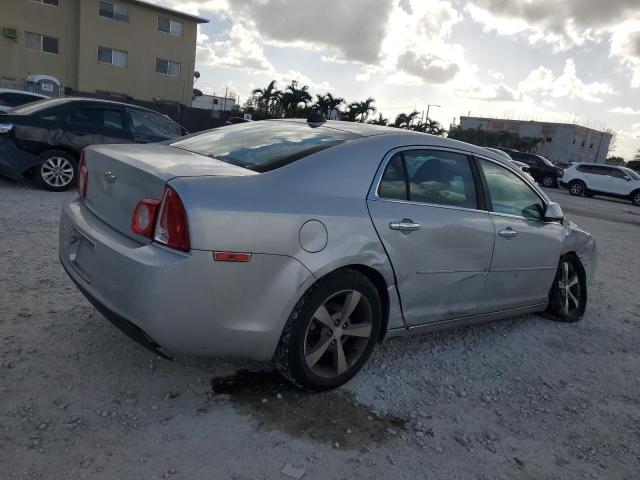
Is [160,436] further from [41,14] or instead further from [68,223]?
[41,14]

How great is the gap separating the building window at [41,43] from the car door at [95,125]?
2704 centimetres

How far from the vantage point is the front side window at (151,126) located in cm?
883

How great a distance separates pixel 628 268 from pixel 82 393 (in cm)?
774

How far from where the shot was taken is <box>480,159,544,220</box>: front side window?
3.92 metres

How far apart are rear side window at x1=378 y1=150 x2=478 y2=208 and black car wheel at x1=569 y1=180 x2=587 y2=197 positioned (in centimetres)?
2371

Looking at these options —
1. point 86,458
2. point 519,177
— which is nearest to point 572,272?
point 519,177

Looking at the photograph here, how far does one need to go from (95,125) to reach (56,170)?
0.93 m

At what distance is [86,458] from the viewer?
232 cm

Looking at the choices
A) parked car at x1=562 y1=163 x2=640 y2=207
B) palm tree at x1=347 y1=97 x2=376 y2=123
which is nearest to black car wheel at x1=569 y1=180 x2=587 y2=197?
parked car at x1=562 y1=163 x2=640 y2=207

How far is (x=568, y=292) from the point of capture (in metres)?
4.93

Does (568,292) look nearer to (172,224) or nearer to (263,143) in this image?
(263,143)

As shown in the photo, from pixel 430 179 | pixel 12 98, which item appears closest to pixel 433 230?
pixel 430 179

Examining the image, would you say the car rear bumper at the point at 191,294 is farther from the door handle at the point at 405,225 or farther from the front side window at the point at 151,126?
the front side window at the point at 151,126

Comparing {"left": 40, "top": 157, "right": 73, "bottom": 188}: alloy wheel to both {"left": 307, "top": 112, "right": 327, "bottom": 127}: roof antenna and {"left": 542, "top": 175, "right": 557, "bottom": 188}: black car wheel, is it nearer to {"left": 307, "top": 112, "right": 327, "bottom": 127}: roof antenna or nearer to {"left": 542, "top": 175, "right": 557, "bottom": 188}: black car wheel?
{"left": 307, "top": 112, "right": 327, "bottom": 127}: roof antenna
